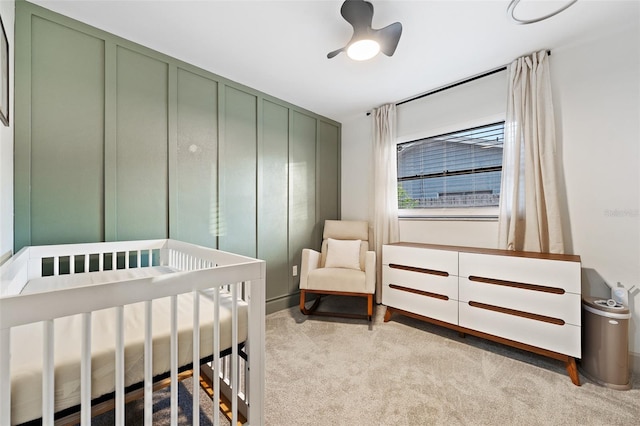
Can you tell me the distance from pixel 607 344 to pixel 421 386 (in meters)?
1.16

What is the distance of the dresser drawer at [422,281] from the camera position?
2.21 meters

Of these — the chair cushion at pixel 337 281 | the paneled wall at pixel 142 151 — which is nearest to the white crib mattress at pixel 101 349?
the paneled wall at pixel 142 151

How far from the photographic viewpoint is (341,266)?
2938mm

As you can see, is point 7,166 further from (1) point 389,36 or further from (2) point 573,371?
(2) point 573,371

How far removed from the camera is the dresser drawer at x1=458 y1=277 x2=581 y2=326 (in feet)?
5.60

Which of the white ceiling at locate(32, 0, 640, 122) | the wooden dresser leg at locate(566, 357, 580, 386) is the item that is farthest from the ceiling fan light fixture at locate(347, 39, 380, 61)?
the wooden dresser leg at locate(566, 357, 580, 386)

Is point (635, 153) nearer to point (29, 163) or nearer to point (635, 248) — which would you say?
point (635, 248)

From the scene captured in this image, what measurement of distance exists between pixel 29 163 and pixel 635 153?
153 inches

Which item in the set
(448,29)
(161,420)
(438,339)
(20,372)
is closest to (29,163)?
(20,372)

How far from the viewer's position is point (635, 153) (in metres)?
1.80

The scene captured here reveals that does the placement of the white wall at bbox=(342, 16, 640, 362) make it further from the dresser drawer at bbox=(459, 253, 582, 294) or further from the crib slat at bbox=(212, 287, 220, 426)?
the crib slat at bbox=(212, 287, 220, 426)

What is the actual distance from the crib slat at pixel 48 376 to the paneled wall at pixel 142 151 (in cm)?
137

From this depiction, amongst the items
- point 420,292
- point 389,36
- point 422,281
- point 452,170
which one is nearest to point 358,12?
point 389,36

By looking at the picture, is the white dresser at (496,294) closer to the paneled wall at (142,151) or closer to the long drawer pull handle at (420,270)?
the long drawer pull handle at (420,270)
